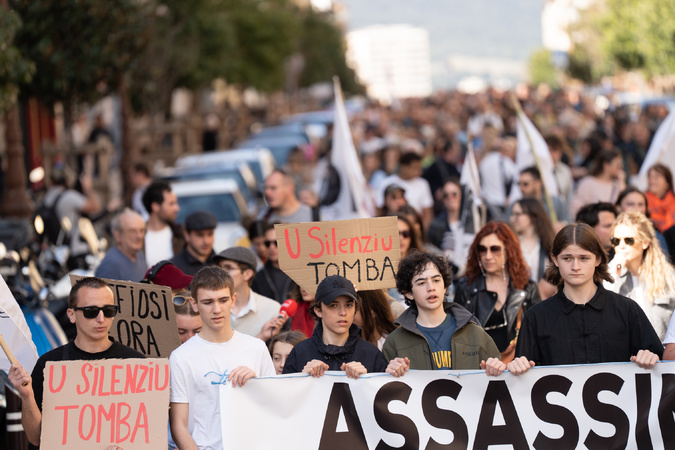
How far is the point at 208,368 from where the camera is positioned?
5.40 meters

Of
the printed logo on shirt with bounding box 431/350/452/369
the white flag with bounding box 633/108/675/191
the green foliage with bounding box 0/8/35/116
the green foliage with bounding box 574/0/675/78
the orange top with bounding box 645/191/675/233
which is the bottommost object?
the printed logo on shirt with bounding box 431/350/452/369

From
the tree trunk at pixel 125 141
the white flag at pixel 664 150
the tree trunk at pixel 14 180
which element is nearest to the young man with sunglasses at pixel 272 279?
the white flag at pixel 664 150

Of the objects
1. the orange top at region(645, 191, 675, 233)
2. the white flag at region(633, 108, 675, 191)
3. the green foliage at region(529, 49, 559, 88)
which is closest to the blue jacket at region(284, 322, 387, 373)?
the orange top at region(645, 191, 675, 233)

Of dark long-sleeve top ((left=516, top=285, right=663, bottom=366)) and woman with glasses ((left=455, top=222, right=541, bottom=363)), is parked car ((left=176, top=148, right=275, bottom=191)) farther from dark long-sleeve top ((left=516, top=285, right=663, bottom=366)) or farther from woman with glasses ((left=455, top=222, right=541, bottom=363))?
dark long-sleeve top ((left=516, top=285, right=663, bottom=366))

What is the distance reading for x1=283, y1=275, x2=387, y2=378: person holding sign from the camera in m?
5.60

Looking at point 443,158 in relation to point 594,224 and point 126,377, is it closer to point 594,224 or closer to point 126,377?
point 594,224

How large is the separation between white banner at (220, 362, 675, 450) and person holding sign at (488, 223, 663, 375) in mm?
92

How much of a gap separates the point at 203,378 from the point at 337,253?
5.27ft

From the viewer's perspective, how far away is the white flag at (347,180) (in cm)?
1160

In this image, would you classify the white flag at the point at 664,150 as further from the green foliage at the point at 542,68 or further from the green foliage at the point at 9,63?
the green foliage at the point at 542,68

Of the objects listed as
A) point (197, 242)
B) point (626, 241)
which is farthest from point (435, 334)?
point (197, 242)

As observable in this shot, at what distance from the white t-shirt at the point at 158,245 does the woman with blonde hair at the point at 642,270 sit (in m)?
4.01

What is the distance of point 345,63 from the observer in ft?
269

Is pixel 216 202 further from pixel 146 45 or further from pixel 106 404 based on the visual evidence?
pixel 106 404
